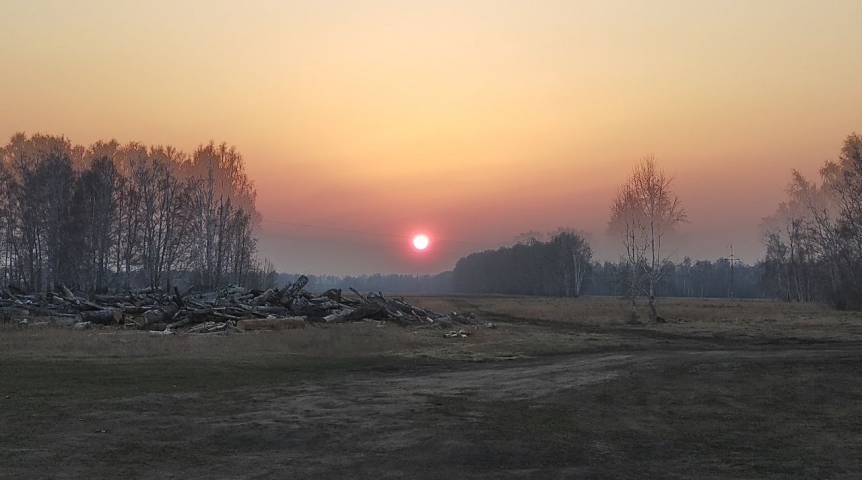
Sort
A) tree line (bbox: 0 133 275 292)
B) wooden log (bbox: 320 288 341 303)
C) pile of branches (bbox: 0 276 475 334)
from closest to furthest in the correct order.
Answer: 1. pile of branches (bbox: 0 276 475 334)
2. wooden log (bbox: 320 288 341 303)
3. tree line (bbox: 0 133 275 292)

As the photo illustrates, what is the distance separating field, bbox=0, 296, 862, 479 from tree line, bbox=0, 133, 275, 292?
31000 mm

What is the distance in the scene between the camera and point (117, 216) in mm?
53781

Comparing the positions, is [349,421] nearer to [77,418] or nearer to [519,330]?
[77,418]

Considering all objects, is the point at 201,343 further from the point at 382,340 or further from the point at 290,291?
the point at 290,291

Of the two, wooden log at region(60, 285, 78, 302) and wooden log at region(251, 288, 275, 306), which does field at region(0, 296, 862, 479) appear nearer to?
wooden log at region(251, 288, 275, 306)

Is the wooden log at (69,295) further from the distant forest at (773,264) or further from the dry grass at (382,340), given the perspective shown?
the distant forest at (773,264)

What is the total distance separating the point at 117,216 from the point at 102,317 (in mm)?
27184

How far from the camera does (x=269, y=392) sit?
1368 cm

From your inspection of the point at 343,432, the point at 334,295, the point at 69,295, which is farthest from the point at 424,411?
the point at 69,295

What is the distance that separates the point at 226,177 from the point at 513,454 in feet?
196

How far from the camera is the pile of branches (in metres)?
29.2

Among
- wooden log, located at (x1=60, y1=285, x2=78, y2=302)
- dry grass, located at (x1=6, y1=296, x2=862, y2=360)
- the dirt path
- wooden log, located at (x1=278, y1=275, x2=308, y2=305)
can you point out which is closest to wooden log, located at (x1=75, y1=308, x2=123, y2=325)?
dry grass, located at (x1=6, y1=296, x2=862, y2=360)

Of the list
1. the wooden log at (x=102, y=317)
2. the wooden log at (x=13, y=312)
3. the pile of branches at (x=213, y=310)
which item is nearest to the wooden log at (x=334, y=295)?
the pile of branches at (x=213, y=310)

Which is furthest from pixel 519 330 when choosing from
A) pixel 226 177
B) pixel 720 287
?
pixel 720 287
